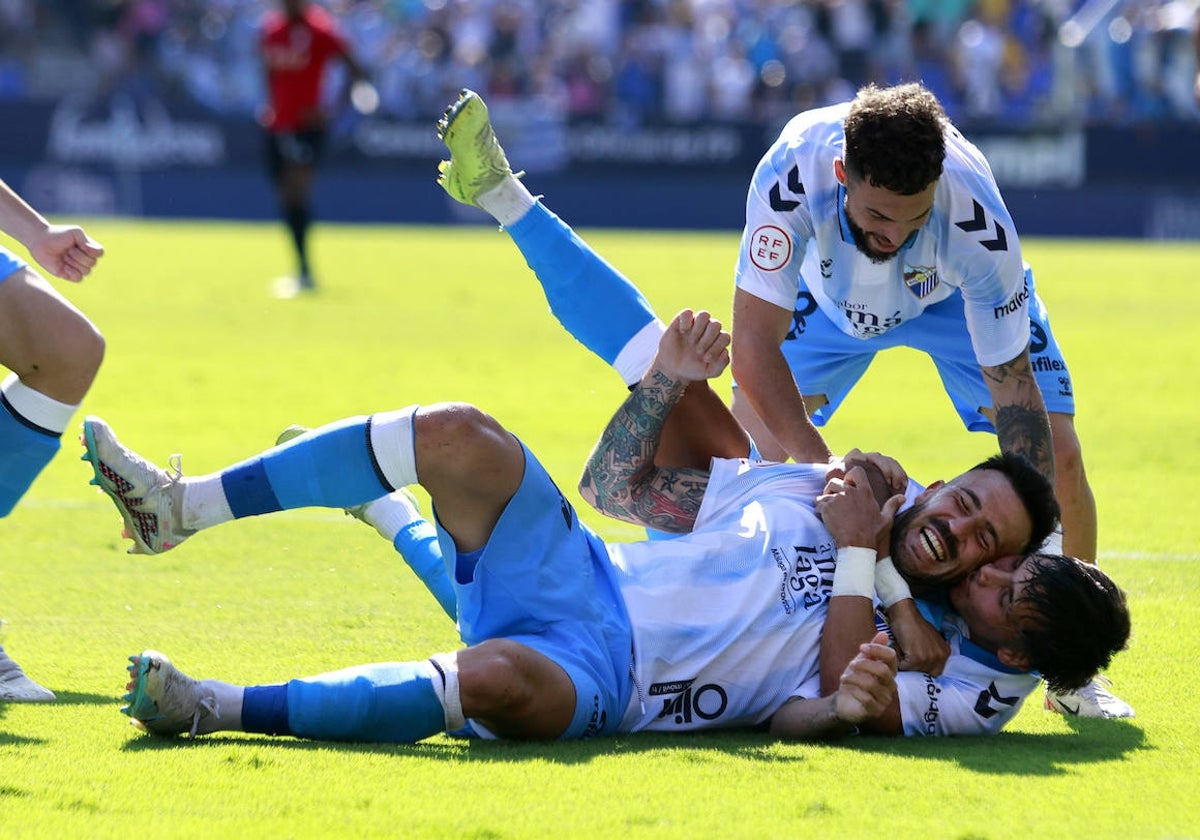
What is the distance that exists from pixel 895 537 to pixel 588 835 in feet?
4.17

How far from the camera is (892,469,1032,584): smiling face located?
13.3ft

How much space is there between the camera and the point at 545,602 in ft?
12.8

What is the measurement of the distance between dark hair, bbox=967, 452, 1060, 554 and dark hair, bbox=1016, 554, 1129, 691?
0.55 ft

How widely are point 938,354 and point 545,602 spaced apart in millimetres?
2262

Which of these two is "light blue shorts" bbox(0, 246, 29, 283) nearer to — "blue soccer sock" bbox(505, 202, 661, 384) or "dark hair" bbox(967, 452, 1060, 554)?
"blue soccer sock" bbox(505, 202, 661, 384)

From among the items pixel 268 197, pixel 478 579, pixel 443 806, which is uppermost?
pixel 478 579

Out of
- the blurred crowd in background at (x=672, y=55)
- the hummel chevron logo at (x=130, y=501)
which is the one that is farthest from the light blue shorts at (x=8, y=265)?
the blurred crowd in background at (x=672, y=55)

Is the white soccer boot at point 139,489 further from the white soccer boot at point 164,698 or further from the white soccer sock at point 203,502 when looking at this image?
the white soccer boot at point 164,698

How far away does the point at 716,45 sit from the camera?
26.6 m

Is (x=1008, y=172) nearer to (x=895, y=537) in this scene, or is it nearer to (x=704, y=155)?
(x=704, y=155)

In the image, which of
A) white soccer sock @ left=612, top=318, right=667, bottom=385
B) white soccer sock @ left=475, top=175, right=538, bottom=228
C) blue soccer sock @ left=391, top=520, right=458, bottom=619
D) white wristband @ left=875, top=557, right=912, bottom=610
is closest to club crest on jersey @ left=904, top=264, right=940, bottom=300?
white soccer sock @ left=612, top=318, right=667, bottom=385

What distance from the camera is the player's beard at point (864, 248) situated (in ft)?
15.8

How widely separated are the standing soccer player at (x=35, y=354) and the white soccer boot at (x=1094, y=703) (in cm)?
260

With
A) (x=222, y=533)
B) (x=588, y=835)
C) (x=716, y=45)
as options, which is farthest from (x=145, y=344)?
(x=716, y=45)
